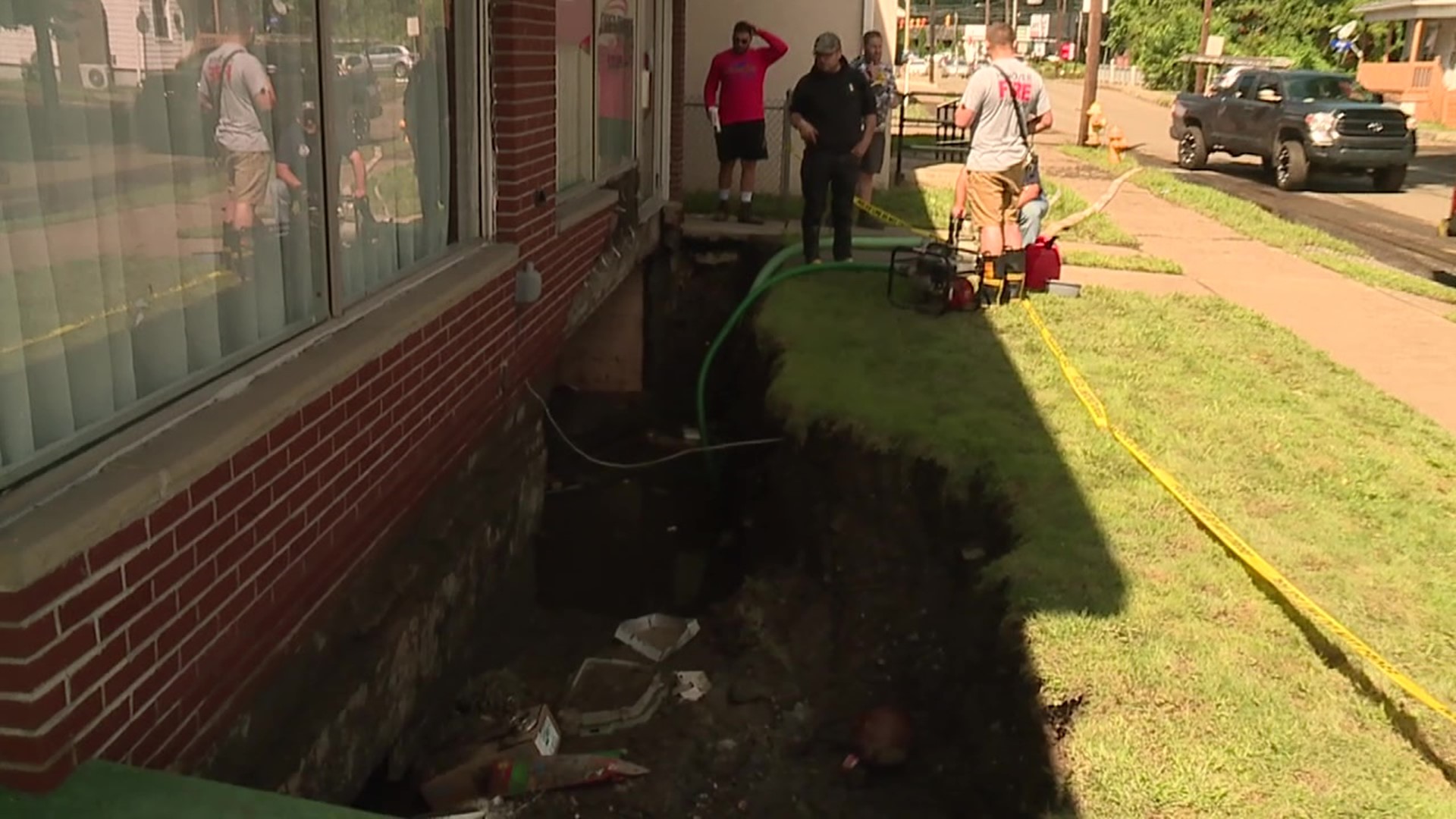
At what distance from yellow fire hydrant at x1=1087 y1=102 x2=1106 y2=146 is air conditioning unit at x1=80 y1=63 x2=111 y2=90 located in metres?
26.1

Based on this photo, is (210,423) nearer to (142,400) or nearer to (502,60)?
(142,400)

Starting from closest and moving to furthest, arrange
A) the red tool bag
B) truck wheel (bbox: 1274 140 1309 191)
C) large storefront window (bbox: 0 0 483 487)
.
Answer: large storefront window (bbox: 0 0 483 487), the red tool bag, truck wheel (bbox: 1274 140 1309 191)

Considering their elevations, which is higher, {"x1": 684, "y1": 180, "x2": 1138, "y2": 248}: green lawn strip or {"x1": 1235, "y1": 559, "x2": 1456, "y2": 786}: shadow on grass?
{"x1": 684, "y1": 180, "x2": 1138, "y2": 248}: green lawn strip

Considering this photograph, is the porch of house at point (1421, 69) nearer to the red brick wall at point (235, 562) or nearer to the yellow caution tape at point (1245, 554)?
the yellow caution tape at point (1245, 554)

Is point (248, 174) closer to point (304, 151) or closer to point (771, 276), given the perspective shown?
point (304, 151)

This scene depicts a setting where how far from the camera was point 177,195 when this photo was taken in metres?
3.32

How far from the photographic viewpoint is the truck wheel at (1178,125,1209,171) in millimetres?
24078

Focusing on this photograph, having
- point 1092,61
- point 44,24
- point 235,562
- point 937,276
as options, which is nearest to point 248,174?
point 44,24

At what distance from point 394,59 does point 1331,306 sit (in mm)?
8446

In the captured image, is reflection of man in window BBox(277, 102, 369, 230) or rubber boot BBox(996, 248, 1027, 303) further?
rubber boot BBox(996, 248, 1027, 303)

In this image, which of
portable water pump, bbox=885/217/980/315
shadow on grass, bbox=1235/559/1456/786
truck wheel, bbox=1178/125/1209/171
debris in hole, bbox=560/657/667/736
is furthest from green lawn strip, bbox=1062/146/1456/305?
debris in hole, bbox=560/657/667/736

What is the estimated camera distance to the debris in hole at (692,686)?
18.3 ft

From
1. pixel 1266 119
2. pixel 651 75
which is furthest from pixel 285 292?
pixel 1266 119

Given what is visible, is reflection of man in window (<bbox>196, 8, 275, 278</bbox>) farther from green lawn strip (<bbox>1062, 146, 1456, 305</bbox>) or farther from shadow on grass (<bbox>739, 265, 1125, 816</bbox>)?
green lawn strip (<bbox>1062, 146, 1456, 305</bbox>)
